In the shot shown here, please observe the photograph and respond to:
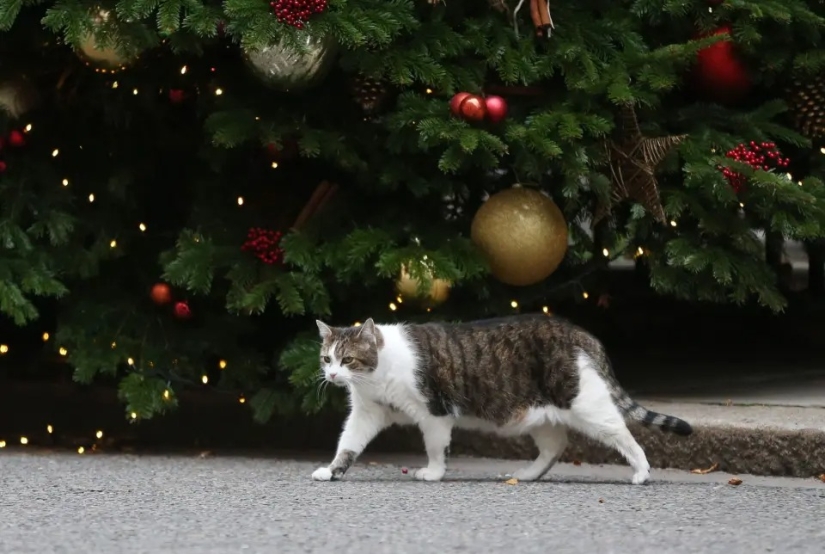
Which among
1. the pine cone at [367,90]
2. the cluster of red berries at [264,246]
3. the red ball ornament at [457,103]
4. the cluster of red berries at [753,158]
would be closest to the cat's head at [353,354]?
the cluster of red berries at [264,246]

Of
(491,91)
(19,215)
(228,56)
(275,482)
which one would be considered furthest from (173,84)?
(275,482)

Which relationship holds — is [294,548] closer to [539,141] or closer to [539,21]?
[539,141]

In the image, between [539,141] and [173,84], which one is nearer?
[539,141]

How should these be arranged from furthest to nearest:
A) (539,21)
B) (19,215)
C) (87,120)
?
(87,120), (19,215), (539,21)

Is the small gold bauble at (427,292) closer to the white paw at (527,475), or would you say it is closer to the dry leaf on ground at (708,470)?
the white paw at (527,475)

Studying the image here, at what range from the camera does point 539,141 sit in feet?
21.9

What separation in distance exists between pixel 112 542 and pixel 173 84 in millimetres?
3403

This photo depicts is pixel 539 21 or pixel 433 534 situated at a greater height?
pixel 539 21

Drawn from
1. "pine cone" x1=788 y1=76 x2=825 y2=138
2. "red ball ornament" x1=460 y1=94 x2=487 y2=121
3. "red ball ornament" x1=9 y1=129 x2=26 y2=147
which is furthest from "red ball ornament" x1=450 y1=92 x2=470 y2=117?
"red ball ornament" x1=9 y1=129 x2=26 y2=147

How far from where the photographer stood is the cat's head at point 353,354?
6461mm

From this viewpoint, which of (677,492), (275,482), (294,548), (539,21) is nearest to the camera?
(294,548)

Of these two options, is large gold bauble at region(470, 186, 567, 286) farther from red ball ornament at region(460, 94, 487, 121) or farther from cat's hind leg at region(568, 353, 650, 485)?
cat's hind leg at region(568, 353, 650, 485)

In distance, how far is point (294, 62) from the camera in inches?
265

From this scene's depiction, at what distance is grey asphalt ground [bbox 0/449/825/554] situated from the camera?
189 inches
